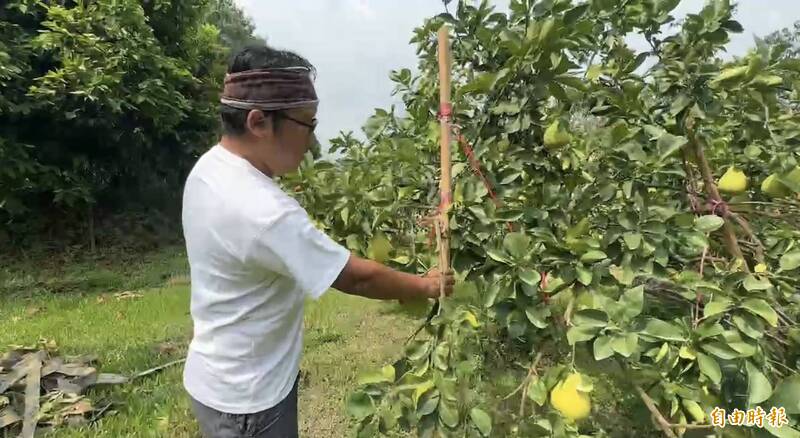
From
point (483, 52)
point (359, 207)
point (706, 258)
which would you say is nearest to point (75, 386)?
point (359, 207)

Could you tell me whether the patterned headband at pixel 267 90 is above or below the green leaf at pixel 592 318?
above

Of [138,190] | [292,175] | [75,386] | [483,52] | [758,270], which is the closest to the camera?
[758,270]

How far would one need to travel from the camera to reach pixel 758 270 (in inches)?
56.0

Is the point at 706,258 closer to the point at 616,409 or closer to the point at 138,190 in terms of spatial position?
the point at 616,409

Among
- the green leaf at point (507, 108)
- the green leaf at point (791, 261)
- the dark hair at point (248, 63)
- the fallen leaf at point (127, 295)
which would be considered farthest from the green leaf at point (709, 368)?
the fallen leaf at point (127, 295)

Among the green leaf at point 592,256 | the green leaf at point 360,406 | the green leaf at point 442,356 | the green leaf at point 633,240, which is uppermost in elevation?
the green leaf at point 633,240

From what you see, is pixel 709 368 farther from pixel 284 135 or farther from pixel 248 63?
pixel 248 63

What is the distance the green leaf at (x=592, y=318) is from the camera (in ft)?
3.76

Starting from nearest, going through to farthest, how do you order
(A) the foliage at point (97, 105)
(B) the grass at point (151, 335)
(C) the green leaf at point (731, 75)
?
(C) the green leaf at point (731, 75) < (B) the grass at point (151, 335) < (A) the foliage at point (97, 105)

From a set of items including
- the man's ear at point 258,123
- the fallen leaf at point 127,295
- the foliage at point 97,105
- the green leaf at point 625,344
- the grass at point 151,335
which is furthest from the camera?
the foliage at point 97,105

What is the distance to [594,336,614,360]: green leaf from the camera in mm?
1104

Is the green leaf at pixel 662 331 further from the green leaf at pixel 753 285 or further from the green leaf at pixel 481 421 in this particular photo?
the green leaf at pixel 481 421

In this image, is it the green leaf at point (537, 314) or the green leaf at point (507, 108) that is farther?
the green leaf at point (507, 108)

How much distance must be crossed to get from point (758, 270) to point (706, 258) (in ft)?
0.85
